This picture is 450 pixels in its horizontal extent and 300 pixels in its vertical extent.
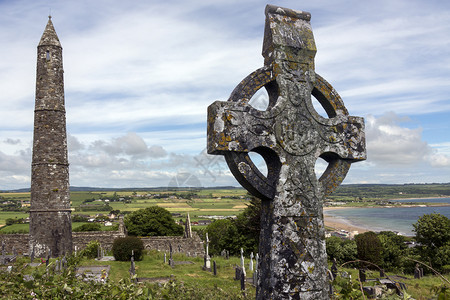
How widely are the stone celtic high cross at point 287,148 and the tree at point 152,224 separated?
177 feet

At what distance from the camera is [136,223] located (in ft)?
190

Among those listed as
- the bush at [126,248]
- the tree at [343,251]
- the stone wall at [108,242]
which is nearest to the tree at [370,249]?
the tree at [343,251]

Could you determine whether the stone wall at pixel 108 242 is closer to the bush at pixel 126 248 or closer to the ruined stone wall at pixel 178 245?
the ruined stone wall at pixel 178 245

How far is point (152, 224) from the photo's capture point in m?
56.6

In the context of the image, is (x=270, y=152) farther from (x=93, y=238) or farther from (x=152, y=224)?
(x=152, y=224)

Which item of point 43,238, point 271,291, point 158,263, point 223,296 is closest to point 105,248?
point 158,263

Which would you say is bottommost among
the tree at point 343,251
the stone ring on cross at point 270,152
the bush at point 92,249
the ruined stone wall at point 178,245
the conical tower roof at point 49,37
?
the tree at point 343,251

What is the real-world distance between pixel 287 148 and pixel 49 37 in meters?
22.4

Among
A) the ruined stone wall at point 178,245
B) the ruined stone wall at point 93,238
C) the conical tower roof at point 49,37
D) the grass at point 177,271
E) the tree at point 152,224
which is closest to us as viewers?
the grass at point 177,271

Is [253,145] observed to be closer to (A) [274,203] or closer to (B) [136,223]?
(A) [274,203]

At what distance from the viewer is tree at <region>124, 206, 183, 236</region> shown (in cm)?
5641

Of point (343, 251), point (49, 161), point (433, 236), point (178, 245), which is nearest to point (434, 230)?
point (433, 236)

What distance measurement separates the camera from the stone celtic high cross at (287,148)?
4484mm

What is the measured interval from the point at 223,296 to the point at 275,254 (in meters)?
4.65
